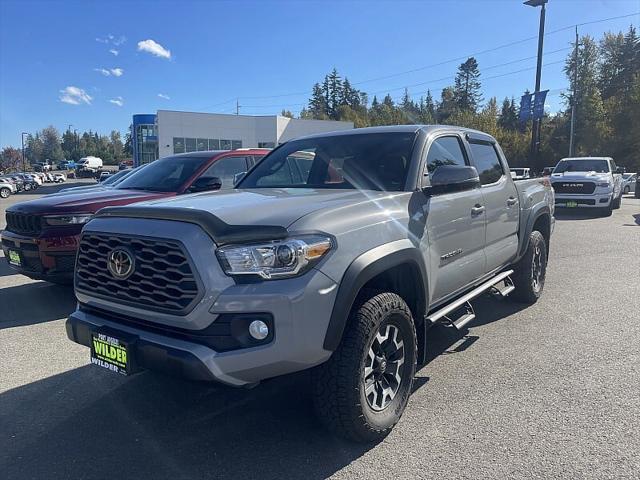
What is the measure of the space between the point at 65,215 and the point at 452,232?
451 centimetres

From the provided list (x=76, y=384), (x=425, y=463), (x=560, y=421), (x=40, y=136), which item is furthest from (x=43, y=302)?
(x=40, y=136)

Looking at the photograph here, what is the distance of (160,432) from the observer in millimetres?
3074

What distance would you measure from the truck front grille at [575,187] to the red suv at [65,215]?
42.4ft

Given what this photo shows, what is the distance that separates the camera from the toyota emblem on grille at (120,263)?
9.08 feet

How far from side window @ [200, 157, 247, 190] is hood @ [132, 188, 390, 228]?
330 cm

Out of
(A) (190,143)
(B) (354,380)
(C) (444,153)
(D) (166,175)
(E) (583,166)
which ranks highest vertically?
(A) (190,143)

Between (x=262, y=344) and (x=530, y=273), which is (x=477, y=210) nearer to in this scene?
(x=530, y=273)

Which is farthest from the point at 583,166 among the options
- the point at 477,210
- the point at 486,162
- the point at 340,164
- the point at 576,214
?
the point at 340,164

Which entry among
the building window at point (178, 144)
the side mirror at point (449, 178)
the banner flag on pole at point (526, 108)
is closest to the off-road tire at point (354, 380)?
the side mirror at point (449, 178)

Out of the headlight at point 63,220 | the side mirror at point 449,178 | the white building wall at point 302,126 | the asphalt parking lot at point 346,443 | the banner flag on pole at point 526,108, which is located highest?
the white building wall at point 302,126

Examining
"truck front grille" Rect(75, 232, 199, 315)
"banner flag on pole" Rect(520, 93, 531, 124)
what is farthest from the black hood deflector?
"banner flag on pole" Rect(520, 93, 531, 124)

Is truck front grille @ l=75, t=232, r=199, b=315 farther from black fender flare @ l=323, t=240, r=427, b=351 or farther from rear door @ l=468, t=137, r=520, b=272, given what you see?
rear door @ l=468, t=137, r=520, b=272

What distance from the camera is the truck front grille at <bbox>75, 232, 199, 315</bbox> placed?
253 cm

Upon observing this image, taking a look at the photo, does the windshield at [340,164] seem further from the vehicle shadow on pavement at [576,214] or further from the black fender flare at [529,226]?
the vehicle shadow on pavement at [576,214]
